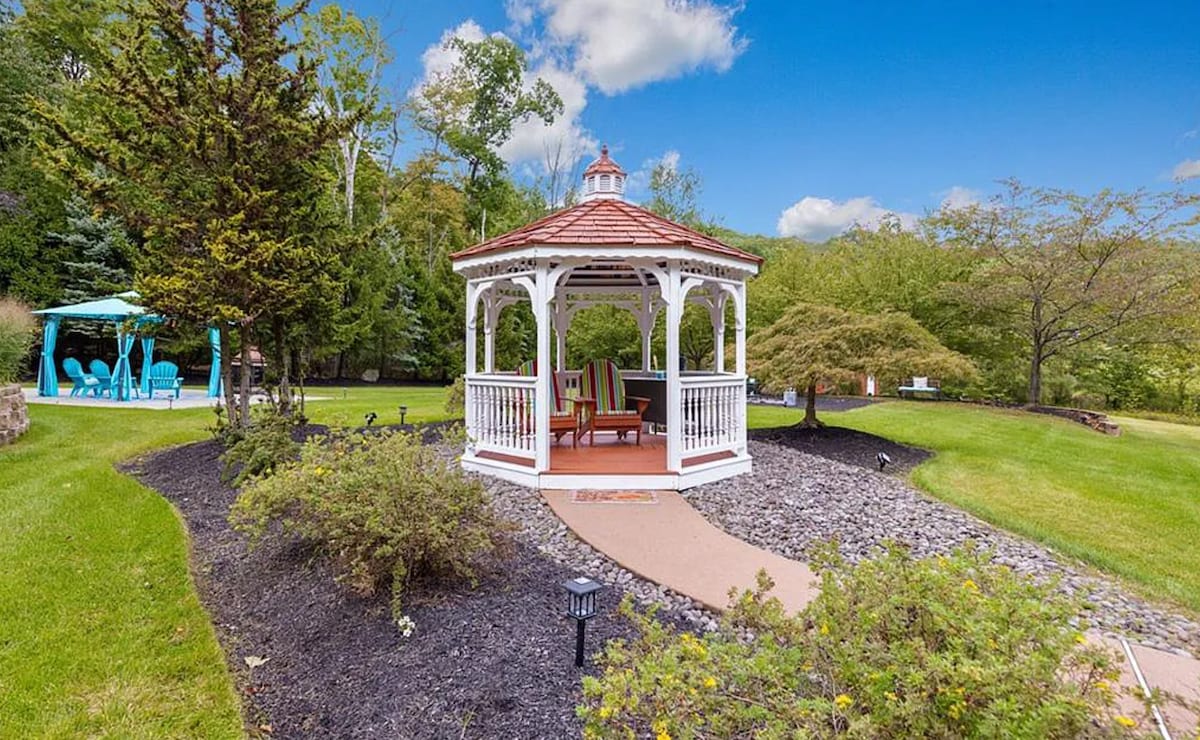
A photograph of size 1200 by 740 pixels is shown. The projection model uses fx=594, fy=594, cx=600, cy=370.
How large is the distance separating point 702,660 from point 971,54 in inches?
589

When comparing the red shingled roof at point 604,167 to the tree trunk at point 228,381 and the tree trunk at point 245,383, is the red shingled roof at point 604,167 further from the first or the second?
the tree trunk at point 228,381

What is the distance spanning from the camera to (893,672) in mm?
1681

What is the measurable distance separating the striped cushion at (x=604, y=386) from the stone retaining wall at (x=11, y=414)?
7703mm

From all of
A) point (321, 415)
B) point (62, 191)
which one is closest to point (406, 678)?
point (321, 415)

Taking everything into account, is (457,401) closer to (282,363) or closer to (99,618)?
(282,363)

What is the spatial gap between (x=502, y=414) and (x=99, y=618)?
3841mm

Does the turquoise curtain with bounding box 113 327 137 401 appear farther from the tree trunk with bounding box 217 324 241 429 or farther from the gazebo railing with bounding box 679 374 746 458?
the gazebo railing with bounding box 679 374 746 458

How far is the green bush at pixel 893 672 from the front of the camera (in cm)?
154

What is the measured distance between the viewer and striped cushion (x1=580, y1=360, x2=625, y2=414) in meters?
8.06

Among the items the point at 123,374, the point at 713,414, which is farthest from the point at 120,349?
the point at 713,414

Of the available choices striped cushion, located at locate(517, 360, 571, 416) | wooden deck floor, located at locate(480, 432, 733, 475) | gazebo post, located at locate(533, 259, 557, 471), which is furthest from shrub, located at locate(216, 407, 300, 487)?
striped cushion, located at locate(517, 360, 571, 416)

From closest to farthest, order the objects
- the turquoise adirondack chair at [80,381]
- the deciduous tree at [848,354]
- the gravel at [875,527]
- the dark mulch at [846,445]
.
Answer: the gravel at [875,527]
the dark mulch at [846,445]
the deciduous tree at [848,354]
the turquoise adirondack chair at [80,381]

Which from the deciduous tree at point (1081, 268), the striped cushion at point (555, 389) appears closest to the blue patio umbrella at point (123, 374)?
the striped cushion at point (555, 389)

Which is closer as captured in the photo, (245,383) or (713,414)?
(713,414)
